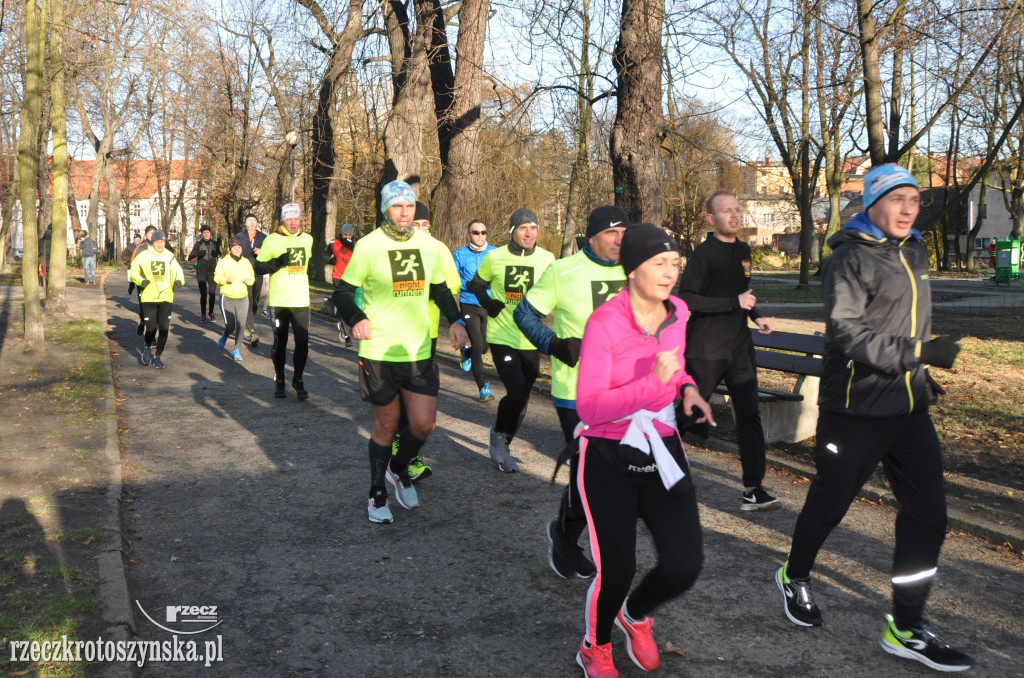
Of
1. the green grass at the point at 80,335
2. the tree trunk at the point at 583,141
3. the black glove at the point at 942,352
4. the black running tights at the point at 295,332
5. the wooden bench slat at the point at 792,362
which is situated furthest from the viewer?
the green grass at the point at 80,335

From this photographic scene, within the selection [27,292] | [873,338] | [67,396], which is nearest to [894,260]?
[873,338]

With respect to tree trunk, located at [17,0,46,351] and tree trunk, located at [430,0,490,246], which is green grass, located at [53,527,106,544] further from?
tree trunk, located at [430,0,490,246]

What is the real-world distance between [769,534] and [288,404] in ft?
20.9

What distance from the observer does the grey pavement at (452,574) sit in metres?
4.12

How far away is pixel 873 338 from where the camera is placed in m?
3.91

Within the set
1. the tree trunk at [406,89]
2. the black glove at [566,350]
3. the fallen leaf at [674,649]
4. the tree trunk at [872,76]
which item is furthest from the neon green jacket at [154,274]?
the fallen leaf at [674,649]

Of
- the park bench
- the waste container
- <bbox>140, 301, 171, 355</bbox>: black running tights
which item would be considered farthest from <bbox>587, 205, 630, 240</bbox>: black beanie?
the waste container

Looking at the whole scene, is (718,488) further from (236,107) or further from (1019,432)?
(236,107)

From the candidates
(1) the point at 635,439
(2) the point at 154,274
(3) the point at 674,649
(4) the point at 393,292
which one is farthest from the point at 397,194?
(2) the point at 154,274

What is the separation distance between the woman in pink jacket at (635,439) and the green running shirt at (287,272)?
291 inches

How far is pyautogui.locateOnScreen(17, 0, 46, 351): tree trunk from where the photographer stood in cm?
1455

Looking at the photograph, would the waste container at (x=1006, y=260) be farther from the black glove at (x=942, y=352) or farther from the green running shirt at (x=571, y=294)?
the black glove at (x=942, y=352)

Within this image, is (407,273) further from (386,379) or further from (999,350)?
(999,350)

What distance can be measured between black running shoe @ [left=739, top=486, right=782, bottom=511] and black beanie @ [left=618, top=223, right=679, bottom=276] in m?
3.10
